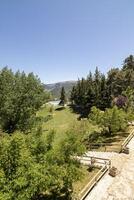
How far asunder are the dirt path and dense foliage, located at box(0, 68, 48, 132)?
25379 millimetres

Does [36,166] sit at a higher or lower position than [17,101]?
lower

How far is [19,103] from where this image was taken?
4891 cm

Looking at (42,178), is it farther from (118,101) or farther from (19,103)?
(118,101)

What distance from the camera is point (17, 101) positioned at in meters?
48.8

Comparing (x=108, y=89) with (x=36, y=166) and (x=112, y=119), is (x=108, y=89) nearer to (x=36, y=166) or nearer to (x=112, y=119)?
(x=112, y=119)

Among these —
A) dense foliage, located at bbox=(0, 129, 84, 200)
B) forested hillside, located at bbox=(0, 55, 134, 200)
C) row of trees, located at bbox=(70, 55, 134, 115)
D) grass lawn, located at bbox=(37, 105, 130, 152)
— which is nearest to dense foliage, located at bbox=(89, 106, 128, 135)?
forested hillside, located at bbox=(0, 55, 134, 200)

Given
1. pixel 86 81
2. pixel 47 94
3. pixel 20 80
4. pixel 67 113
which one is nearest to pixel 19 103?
pixel 20 80

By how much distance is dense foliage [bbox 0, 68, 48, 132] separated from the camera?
156 ft

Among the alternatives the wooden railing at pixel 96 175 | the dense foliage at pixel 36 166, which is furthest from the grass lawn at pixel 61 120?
the dense foliage at pixel 36 166

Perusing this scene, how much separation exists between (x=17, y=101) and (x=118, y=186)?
30.9m

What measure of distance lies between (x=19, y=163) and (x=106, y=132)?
79.8ft

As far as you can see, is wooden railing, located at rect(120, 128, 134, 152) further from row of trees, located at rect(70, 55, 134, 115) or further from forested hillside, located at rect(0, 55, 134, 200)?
row of trees, located at rect(70, 55, 134, 115)

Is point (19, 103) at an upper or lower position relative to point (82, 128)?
upper

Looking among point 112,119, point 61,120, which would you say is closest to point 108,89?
point 61,120
